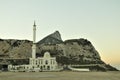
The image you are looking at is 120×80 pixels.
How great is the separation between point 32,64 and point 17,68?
1548 cm

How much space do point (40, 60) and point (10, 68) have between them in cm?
2094

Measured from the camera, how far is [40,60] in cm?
18612

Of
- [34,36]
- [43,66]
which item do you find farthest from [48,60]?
[34,36]

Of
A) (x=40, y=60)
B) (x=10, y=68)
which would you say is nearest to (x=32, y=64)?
(x=40, y=60)

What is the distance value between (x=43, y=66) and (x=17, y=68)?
56.7ft

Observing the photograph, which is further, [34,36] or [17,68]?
[34,36]

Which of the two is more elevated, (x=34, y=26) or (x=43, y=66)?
(x=34, y=26)

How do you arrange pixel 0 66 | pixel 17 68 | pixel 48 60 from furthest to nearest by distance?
pixel 0 66 < pixel 48 60 < pixel 17 68

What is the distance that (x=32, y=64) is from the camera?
185 m

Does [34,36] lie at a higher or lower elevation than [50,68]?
higher

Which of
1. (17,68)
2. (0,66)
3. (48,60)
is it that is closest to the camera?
(17,68)

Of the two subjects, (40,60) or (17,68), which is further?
(40,60)

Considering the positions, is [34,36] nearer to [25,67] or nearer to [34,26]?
[34,26]

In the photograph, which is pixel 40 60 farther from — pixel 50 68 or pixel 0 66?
pixel 0 66
